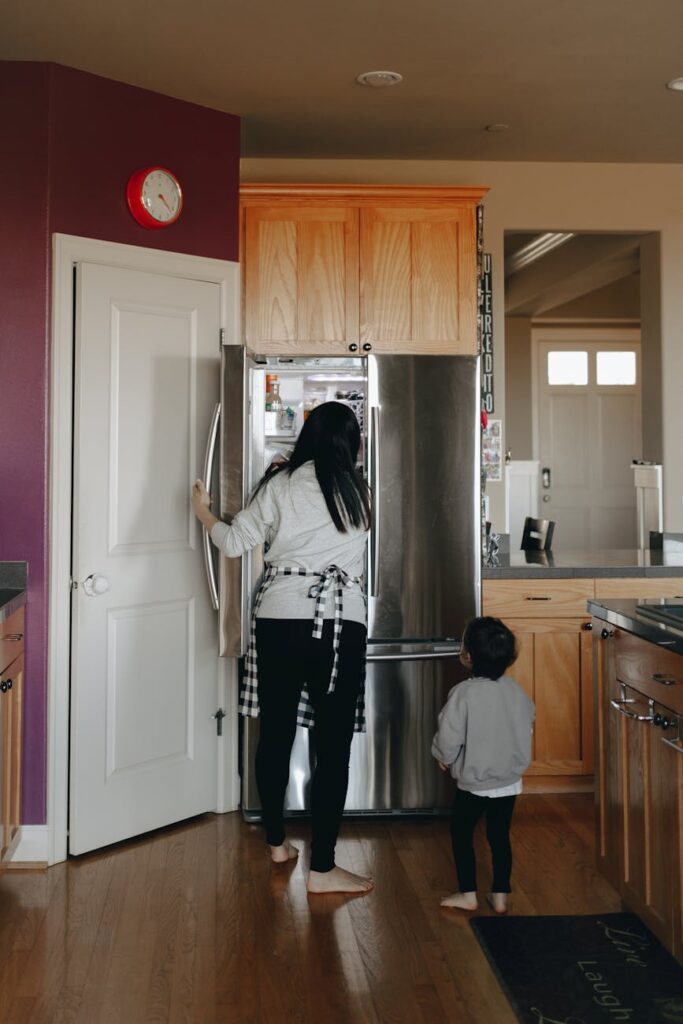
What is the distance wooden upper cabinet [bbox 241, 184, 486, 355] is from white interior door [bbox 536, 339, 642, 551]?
515 centimetres

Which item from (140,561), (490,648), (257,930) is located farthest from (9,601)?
(490,648)

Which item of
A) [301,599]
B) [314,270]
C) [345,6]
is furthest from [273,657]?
[345,6]

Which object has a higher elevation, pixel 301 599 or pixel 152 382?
pixel 152 382

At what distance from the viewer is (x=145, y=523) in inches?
140

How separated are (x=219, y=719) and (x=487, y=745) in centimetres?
132

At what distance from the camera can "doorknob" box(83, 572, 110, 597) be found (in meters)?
3.38

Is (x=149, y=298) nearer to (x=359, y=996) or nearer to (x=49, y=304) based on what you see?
(x=49, y=304)

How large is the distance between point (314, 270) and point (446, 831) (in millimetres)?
2140

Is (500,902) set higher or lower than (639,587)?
lower

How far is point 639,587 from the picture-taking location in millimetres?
3979

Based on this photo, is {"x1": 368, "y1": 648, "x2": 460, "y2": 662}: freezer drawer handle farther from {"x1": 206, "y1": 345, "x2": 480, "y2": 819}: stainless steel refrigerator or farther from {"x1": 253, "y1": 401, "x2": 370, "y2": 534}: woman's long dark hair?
{"x1": 253, "y1": 401, "x2": 370, "y2": 534}: woman's long dark hair

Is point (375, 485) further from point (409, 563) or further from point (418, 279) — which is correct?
point (418, 279)

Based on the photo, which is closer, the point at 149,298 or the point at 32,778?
the point at 32,778

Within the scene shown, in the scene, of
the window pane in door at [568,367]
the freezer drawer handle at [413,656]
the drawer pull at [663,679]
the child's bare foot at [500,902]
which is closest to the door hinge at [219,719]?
the freezer drawer handle at [413,656]
